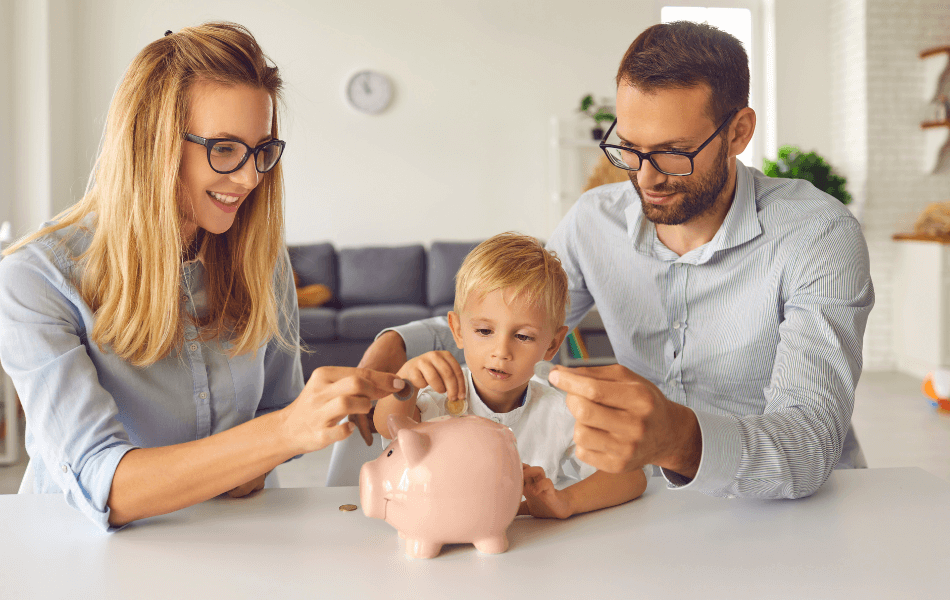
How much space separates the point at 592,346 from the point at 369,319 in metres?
1.64

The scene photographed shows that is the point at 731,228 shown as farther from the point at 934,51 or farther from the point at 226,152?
the point at 934,51

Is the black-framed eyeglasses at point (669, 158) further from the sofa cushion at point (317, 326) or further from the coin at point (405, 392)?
the sofa cushion at point (317, 326)

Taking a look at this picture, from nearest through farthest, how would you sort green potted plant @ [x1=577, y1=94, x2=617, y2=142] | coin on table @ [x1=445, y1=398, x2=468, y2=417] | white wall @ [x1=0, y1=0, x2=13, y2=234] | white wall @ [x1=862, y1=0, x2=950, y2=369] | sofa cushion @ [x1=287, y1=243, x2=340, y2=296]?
coin on table @ [x1=445, y1=398, x2=468, y2=417] → white wall @ [x1=0, y1=0, x2=13, y2=234] → sofa cushion @ [x1=287, y1=243, x2=340, y2=296] → white wall @ [x1=862, y1=0, x2=950, y2=369] → green potted plant @ [x1=577, y1=94, x2=617, y2=142]

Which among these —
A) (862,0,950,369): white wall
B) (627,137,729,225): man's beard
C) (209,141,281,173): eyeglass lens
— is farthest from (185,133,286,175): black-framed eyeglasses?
(862,0,950,369): white wall

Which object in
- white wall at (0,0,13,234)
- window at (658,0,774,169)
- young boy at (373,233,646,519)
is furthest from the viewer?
window at (658,0,774,169)

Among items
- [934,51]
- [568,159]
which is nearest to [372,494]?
[568,159]

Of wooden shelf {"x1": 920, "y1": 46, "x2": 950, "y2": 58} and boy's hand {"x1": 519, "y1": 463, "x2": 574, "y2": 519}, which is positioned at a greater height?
wooden shelf {"x1": 920, "y1": 46, "x2": 950, "y2": 58}

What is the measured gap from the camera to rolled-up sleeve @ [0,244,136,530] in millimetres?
975

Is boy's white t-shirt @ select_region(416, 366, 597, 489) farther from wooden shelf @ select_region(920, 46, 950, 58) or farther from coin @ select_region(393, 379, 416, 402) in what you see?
wooden shelf @ select_region(920, 46, 950, 58)

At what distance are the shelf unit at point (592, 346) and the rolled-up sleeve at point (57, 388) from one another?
319 cm

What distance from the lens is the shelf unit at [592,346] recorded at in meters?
4.57

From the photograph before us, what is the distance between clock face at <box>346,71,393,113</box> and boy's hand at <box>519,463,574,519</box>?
5480mm

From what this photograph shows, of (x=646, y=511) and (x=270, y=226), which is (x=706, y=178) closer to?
(x=646, y=511)

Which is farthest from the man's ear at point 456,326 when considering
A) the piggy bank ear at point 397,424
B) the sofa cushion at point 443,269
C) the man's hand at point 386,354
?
the sofa cushion at point 443,269
